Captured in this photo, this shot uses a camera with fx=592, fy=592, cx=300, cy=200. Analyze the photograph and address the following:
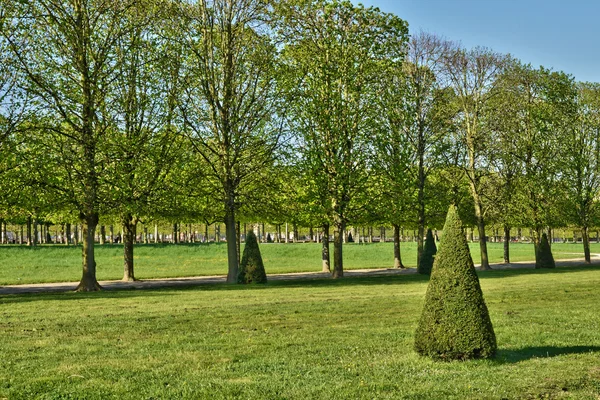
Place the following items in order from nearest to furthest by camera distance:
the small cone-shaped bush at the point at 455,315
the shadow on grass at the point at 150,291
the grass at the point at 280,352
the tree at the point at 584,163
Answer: the grass at the point at 280,352 < the small cone-shaped bush at the point at 455,315 < the shadow on grass at the point at 150,291 < the tree at the point at 584,163

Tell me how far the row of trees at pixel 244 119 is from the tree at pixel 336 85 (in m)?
0.09

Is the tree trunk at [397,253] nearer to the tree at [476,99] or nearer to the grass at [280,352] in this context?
the tree at [476,99]

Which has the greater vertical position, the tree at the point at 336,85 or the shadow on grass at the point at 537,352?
the tree at the point at 336,85

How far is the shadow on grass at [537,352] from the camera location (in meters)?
10.6

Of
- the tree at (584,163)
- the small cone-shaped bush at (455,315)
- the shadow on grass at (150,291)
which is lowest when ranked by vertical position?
the shadow on grass at (150,291)

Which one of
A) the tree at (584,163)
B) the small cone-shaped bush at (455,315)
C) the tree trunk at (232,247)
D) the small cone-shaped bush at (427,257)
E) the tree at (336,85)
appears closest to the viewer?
the small cone-shaped bush at (455,315)

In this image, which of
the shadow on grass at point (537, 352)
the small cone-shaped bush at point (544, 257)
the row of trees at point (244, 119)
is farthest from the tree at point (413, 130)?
the shadow on grass at point (537, 352)

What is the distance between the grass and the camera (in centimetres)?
853

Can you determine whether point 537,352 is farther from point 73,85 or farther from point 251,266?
point 73,85

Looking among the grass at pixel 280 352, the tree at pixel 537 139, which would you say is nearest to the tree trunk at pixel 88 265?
the grass at pixel 280 352

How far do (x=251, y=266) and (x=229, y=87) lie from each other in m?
9.25

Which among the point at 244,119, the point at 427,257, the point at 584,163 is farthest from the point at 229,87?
the point at 584,163

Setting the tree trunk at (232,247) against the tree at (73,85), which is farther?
the tree trunk at (232,247)

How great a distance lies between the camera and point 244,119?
30.7m
